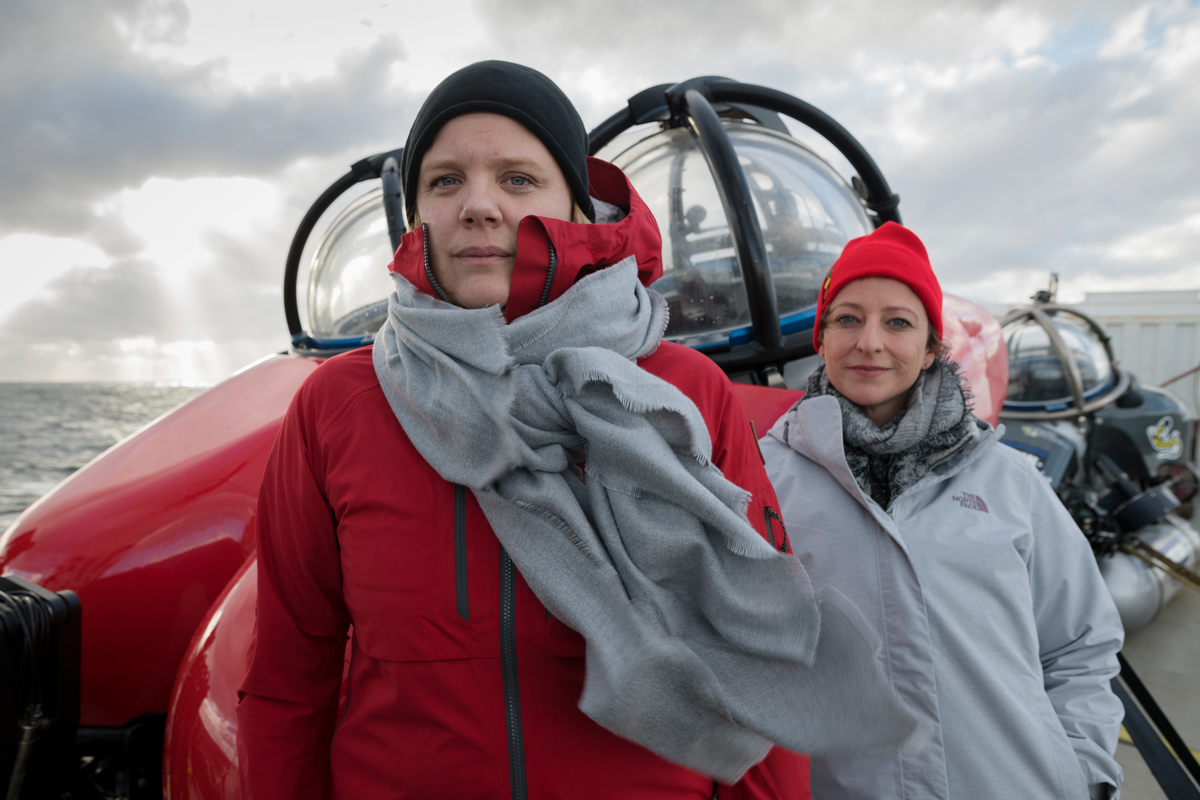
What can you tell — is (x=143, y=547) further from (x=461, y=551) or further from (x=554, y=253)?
(x=554, y=253)

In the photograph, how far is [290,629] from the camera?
1176 mm

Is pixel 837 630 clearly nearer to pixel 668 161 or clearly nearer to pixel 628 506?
pixel 628 506

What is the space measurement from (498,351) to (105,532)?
6.16 feet

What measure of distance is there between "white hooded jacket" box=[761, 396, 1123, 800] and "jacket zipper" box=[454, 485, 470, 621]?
873 mm

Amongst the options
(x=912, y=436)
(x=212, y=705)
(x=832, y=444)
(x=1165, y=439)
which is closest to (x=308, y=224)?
(x=212, y=705)

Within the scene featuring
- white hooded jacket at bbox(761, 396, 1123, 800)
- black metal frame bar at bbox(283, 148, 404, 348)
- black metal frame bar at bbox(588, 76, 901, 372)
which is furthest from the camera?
black metal frame bar at bbox(283, 148, 404, 348)

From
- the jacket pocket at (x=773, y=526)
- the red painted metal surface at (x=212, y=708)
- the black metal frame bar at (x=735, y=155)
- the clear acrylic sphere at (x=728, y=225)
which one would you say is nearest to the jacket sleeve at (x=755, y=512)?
the jacket pocket at (x=773, y=526)

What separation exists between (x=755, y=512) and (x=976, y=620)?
716 millimetres

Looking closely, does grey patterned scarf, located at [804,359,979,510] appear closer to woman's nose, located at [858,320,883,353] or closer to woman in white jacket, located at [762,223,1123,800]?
woman in white jacket, located at [762,223,1123,800]

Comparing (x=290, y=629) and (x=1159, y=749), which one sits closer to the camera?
(x=290, y=629)

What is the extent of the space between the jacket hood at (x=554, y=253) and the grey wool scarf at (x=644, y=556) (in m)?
0.07

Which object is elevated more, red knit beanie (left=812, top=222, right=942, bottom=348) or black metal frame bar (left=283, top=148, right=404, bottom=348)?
black metal frame bar (left=283, top=148, right=404, bottom=348)

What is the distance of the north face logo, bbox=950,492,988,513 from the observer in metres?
1.63

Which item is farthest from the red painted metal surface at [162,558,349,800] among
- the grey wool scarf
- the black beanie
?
the black beanie
